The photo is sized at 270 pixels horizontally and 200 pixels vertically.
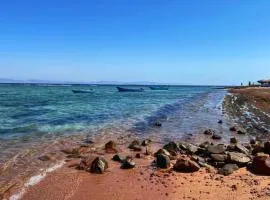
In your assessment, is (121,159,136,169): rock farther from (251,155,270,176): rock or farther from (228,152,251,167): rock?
(251,155,270,176): rock

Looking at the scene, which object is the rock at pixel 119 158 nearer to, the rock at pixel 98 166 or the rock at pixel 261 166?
the rock at pixel 98 166

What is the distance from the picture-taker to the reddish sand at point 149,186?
38.1 ft

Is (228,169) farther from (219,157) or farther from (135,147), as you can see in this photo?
(135,147)

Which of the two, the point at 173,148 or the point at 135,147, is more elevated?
the point at 173,148

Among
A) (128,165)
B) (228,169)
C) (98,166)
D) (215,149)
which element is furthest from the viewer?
(215,149)

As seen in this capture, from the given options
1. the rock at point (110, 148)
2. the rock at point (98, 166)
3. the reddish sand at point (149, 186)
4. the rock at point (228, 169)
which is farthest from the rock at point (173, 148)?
the rock at point (98, 166)

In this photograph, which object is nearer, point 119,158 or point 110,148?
point 119,158

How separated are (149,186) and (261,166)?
14.3 ft

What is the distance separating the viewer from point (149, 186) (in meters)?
12.6

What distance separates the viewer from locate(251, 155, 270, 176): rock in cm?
1380

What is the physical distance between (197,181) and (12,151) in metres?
9.63

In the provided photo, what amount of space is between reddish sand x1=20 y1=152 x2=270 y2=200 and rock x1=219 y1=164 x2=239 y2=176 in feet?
0.73

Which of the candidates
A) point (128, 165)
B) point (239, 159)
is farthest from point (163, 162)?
point (239, 159)

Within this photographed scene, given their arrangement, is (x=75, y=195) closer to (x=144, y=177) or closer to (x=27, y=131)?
(x=144, y=177)
